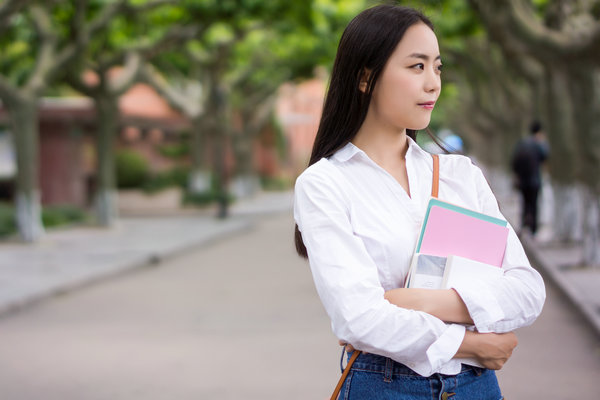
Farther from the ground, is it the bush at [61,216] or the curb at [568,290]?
the curb at [568,290]

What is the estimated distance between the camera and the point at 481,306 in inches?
80.4

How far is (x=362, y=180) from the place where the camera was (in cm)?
215

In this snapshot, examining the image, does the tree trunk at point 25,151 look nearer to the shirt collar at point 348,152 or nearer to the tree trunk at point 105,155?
the tree trunk at point 105,155

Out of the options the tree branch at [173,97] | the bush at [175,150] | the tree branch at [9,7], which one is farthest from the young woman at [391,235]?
the bush at [175,150]

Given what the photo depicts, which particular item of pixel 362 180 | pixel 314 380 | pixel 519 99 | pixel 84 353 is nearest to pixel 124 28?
pixel 519 99

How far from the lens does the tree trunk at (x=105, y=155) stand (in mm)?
21078

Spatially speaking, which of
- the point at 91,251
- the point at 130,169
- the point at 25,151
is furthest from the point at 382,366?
the point at 130,169

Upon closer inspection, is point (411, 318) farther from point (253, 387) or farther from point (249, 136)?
point (249, 136)

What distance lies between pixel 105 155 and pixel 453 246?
65.2 ft

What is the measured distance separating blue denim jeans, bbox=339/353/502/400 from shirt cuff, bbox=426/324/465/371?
89mm

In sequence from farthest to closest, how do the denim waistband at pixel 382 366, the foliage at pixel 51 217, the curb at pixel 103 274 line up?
the foliage at pixel 51 217 < the curb at pixel 103 274 < the denim waistband at pixel 382 366

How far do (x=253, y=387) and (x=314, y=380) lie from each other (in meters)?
0.46

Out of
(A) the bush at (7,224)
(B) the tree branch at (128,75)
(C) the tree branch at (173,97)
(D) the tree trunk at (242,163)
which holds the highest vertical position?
(B) the tree branch at (128,75)

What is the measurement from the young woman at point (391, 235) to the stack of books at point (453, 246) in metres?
0.04
